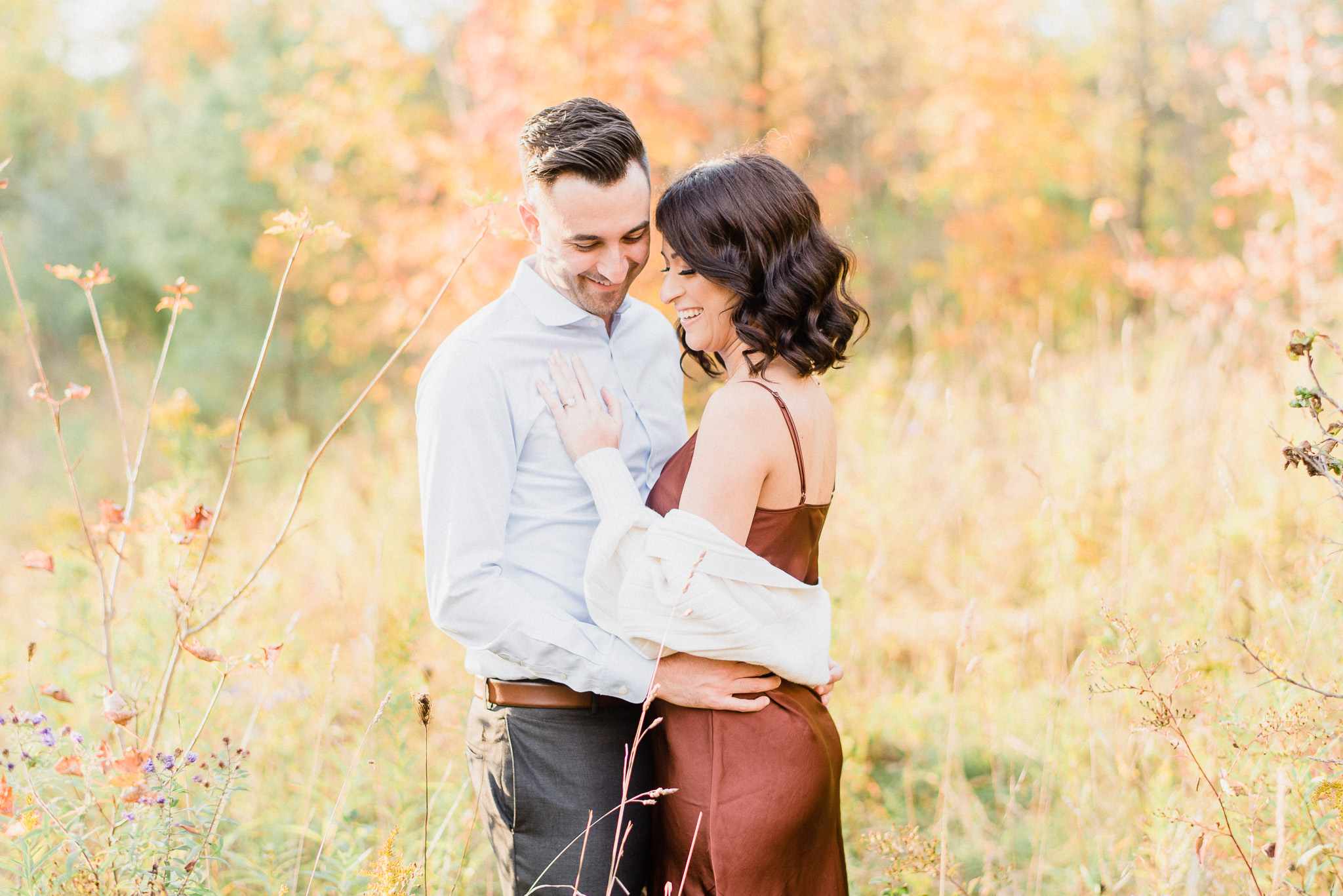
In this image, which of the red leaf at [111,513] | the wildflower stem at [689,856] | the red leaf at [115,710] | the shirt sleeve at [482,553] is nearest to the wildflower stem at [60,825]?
the red leaf at [115,710]

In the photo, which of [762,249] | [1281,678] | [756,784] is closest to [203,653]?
[756,784]

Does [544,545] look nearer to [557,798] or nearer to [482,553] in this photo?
[482,553]

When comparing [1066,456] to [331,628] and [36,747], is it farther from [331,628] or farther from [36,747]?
[36,747]

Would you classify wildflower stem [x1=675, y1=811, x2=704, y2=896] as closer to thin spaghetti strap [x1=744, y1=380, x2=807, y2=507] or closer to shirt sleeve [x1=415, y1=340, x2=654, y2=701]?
shirt sleeve [x1=415, y1=340, x2=654, y2=701]

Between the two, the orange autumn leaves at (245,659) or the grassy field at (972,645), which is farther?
the grassy field at (972,645)

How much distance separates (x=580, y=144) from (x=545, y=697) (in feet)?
3.80

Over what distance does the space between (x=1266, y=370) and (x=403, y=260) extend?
5.93 meters

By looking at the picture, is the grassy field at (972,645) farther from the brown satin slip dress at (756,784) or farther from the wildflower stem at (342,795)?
the brown satin slip dress at (756,784)

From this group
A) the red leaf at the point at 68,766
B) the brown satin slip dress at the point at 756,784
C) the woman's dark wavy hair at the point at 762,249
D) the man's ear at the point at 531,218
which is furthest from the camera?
the man's ear at the point at 531,218

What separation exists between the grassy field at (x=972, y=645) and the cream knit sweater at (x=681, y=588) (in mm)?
497

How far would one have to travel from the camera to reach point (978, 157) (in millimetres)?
7801

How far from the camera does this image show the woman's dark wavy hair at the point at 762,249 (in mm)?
1918

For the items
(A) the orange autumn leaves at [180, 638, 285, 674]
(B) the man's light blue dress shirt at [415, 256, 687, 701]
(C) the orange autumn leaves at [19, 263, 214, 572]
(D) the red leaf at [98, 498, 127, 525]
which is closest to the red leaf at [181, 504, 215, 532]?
(C) the orange autumn leaves at [19, 263, 214, 572]

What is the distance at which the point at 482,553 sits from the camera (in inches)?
71.1
